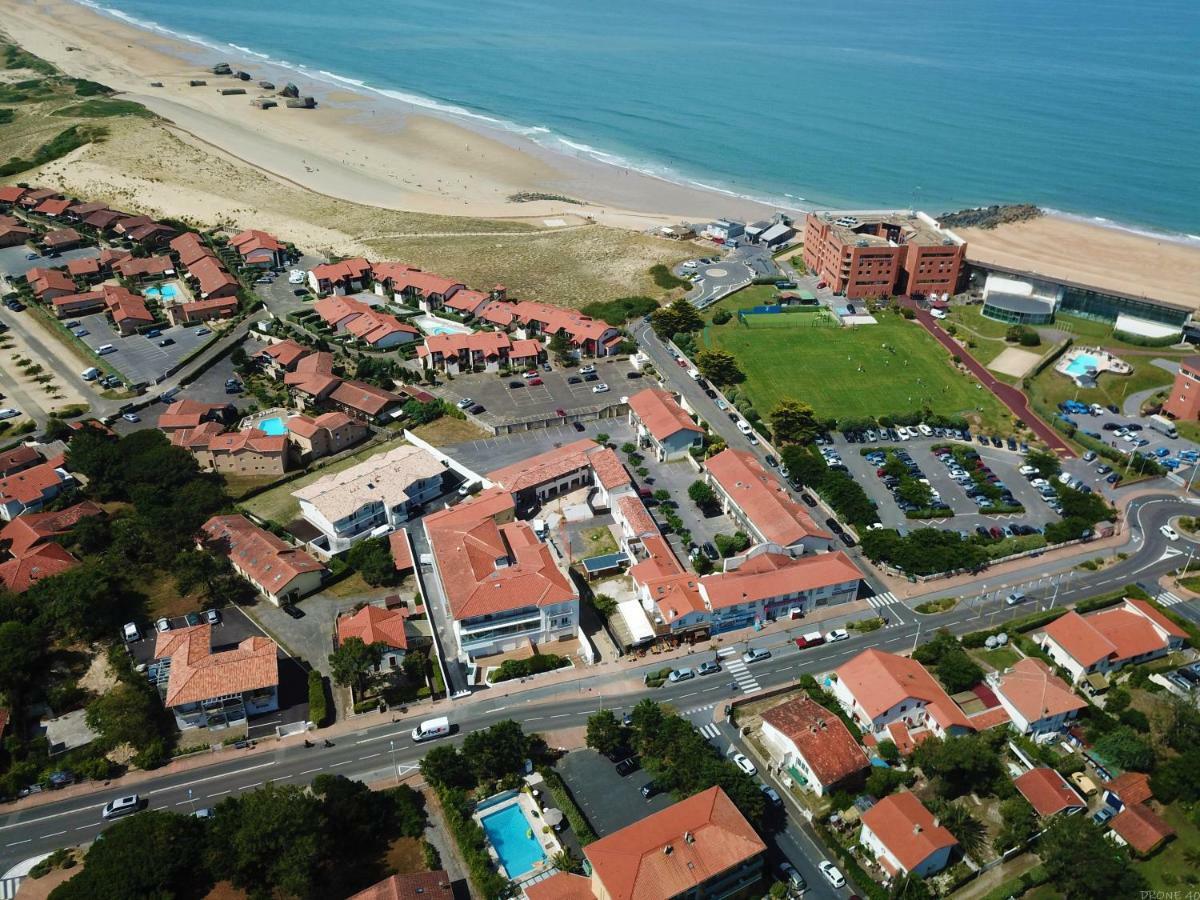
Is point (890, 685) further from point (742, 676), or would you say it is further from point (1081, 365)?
point (1081, 365)

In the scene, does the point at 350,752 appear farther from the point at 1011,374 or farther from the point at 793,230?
the point at 793,230

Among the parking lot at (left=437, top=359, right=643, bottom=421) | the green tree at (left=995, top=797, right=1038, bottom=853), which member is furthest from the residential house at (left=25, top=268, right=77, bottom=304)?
the green tree at (left=995, top=797, right=1038, bottom=853)

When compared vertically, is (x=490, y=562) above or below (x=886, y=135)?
below

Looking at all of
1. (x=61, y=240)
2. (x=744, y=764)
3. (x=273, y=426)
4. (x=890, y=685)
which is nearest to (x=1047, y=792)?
(x=890, y=685)

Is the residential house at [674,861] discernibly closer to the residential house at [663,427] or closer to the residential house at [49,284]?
the residential house at [663,427]

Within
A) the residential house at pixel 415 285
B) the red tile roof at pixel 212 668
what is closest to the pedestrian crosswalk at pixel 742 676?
the red tile roof at pixel 212 668

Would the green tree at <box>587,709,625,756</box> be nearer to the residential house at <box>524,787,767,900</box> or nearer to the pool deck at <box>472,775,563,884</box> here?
the pool deck at <box>472,775,563,884</box>
